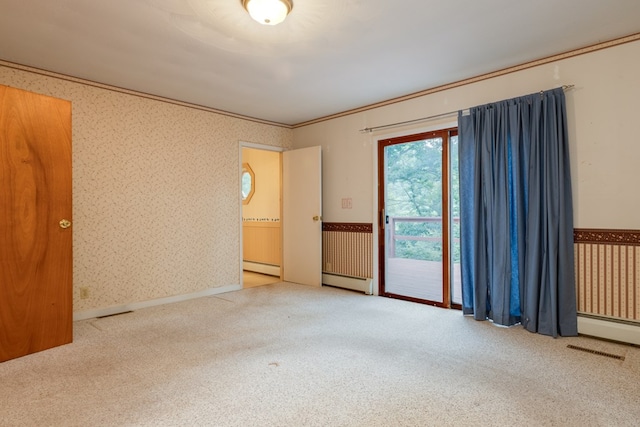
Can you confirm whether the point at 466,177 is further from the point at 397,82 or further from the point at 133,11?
the point at 133,11

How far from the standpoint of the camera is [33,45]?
114 inches

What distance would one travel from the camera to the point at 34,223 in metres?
2.72

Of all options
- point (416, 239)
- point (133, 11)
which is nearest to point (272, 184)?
point (416, 239)

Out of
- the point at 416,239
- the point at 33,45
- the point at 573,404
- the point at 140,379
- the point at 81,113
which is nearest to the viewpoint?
the point at 573,404

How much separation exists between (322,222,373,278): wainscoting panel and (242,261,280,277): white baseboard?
3.50ft

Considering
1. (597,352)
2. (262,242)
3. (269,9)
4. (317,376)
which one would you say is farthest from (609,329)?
(262,242)

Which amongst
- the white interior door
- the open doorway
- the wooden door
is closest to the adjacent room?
the wooden door

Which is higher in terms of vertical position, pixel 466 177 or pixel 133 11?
pixel 133 11

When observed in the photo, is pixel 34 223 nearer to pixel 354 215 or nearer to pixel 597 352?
pixel 354 215

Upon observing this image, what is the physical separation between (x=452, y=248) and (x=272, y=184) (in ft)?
11.0

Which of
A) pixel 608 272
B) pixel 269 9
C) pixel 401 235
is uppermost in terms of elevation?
pixel 269 9

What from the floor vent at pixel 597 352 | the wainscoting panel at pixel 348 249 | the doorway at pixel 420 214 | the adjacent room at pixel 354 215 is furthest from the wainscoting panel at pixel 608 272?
the wainscoting panel at pixel 348 249

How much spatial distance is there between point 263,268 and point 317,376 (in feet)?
13.4

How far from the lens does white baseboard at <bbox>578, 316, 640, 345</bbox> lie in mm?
2797
